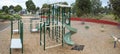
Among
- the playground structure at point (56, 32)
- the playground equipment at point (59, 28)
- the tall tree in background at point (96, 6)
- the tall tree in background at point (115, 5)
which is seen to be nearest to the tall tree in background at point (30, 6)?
the tall tree in background at point (96, 6)

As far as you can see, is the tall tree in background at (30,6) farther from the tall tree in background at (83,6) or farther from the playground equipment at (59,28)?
the playground equipment at (59,28)

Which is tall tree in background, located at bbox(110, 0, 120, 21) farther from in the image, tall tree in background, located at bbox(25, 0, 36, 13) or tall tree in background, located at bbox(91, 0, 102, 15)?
tall tree in background, located at bbox(25, 0, 36, 13)

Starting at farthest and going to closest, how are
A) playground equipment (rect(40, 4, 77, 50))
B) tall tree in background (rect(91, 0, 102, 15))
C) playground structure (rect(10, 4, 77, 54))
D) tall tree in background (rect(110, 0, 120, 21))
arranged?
1. tall tree in background (rect(91, 0, 102, 15))
2. tall tree in background (rect(110, 0, 120, 21))
3. playground equipment (rect(40, 4, 77, 50))
4. playground structure (rect(10, 4, 77, 54))

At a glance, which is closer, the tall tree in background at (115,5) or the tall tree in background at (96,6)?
the tall tree in background at (115,5)

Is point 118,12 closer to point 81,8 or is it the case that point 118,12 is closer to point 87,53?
point 87,53

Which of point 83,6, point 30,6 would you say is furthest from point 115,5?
point 30,6

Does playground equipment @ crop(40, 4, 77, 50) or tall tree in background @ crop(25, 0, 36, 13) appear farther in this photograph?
tall tree in background @ crop(25, 0, 36, 13)

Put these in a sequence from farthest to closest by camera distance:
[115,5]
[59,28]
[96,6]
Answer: [96,6], [115,5], [59,28]

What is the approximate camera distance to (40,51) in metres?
10.5

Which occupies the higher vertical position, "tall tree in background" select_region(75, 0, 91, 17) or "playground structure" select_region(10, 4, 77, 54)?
"tall tree in background" select_region(75, 0, 91, 17)

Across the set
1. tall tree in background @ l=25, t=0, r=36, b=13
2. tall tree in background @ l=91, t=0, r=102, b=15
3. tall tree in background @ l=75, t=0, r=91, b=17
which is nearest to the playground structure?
tall tree in background @ l=75, t=0, r=91, b=17

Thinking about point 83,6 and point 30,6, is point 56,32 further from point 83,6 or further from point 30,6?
point 30,6

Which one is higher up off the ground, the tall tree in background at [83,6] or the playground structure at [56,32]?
the tall tree in background at [83,6]

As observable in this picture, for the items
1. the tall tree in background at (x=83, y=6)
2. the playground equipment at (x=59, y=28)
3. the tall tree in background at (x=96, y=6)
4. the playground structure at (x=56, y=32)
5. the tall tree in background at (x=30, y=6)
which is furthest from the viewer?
the tall tree in background at (x=30, y=6)
